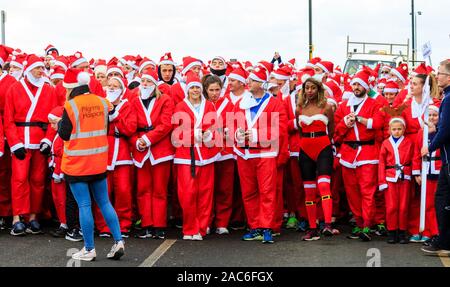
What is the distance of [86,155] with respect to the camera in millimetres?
8531

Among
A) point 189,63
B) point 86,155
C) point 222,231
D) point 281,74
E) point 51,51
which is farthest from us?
point 51,51

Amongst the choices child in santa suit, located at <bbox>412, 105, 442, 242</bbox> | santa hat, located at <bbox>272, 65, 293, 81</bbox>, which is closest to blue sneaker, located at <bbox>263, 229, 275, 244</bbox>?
child in santa suit, located at <bbox>412, 105, 442, 242</bbox>

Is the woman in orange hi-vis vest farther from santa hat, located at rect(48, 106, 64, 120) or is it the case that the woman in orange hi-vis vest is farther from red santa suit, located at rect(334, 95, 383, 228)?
red santa suit, located at rect(334, 95, 383, 228)

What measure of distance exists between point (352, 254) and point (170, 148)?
273 centimetres

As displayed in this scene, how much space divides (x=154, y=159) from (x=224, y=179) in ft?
3.77

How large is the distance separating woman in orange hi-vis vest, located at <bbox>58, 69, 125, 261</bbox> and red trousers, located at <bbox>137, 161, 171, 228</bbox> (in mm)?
1647

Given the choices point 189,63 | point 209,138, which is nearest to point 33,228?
point 209,138

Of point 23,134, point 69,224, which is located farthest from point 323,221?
point 23,134

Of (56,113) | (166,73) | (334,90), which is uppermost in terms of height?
(166,73)

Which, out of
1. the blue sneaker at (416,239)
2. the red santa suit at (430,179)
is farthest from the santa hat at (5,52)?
the blue sneaker at (416,239)

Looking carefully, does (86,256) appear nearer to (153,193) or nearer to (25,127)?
(153,193)

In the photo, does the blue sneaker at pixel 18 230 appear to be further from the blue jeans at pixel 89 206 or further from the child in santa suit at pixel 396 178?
the child in santa suit at pixel 396 178

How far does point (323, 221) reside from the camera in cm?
1097
